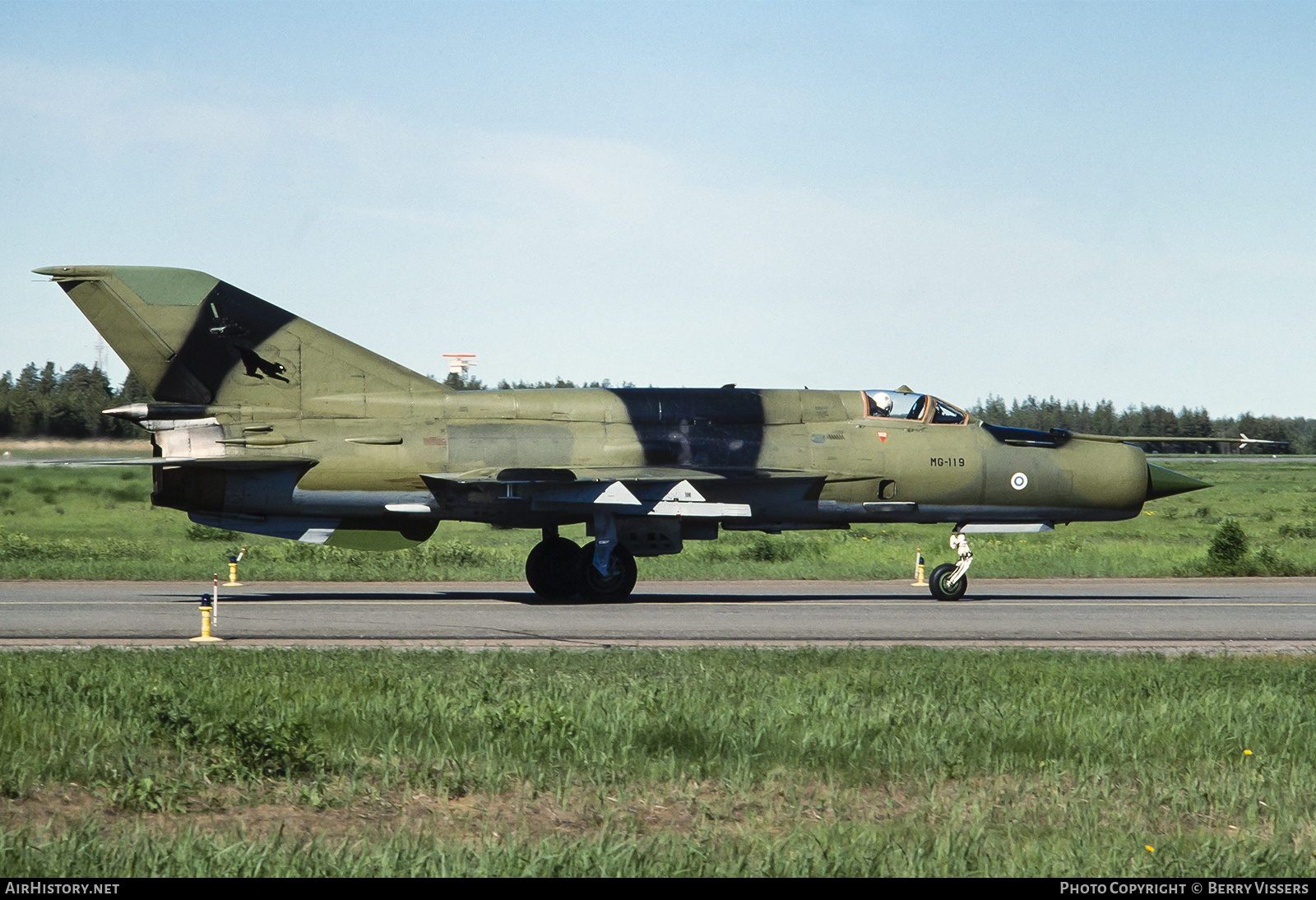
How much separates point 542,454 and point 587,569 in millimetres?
2022

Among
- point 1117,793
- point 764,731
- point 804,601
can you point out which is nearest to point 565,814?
point 764,731

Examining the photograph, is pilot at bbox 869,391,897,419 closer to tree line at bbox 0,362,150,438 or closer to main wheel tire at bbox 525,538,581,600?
main wheel tire at bbox 525,538,581,600

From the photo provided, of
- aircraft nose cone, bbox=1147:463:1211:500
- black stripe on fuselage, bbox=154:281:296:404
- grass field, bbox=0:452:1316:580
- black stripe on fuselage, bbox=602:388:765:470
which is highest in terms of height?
black stripe on fuselage, bbox=154:281:296:404

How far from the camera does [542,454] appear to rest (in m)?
19.0

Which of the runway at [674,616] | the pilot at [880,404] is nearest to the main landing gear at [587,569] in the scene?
the runway at [674,616]

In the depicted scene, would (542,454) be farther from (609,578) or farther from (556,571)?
(609,578)

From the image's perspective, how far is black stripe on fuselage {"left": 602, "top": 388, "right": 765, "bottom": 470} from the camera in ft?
63.5

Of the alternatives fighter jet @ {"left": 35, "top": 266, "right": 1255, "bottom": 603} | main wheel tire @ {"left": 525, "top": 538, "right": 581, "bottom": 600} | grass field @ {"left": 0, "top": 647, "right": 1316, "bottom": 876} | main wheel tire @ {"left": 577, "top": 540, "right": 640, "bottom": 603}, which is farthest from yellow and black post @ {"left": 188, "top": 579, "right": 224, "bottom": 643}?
main wheel tire @ {"left": 577, "top": 540, "right": 640, "bottom": 603}

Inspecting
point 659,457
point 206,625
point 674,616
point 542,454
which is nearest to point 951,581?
point 659,457

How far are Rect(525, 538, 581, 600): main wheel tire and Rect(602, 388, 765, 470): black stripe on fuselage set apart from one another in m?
1.99

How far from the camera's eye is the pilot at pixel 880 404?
20047 mm

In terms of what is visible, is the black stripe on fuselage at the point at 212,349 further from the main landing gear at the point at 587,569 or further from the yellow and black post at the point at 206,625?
the yellow and black post at the point at 206,625

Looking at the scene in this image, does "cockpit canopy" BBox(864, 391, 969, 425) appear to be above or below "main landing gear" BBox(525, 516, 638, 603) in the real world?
above

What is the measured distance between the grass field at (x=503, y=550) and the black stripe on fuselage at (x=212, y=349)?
240cm
